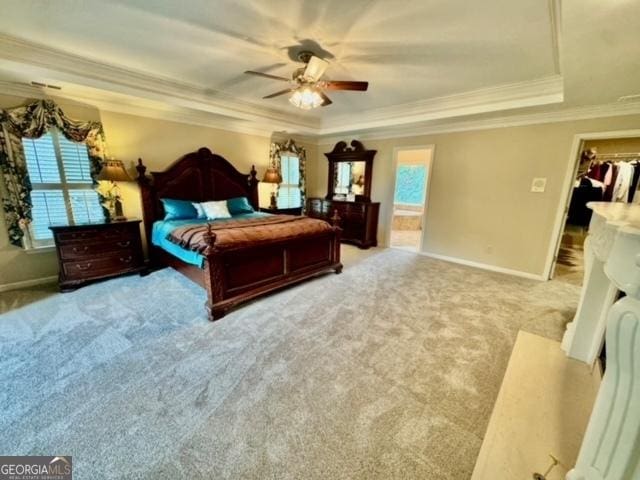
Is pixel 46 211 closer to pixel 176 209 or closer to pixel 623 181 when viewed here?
pixel 176 209

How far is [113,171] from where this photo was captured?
3.35m

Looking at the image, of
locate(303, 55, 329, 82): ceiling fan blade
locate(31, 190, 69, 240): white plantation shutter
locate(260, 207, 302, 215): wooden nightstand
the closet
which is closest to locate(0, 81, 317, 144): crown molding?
locate(31, 190, 69, 240): white plantation shutter

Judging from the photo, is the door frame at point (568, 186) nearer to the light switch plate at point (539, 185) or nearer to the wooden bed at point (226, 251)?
the light switch plate at point (539, 185)

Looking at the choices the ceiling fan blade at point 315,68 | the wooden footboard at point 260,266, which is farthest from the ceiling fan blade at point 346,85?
the wooden footboard at point 260,266

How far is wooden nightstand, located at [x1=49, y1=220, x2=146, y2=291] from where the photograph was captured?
121 inches

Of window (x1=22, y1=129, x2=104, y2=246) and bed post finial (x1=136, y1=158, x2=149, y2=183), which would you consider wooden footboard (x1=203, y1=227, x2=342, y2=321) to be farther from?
window (x1=22, y1=129, x2=104, y2=246)

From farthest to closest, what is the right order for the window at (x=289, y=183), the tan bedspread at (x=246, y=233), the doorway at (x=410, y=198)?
the doorway at (x=410, y=198), the window at (x=289, y=183), the tan bedspread at (x=246, y=233)

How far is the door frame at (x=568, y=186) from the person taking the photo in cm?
320

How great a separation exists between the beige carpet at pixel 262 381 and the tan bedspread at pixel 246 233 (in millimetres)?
694

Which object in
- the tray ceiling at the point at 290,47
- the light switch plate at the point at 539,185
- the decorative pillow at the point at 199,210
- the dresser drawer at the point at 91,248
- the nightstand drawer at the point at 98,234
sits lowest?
the dresser drawer at the point at 91,248

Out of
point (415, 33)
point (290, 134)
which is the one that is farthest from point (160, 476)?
point (290, 134)

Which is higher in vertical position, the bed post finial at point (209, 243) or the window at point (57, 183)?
the window at point (57, 183)

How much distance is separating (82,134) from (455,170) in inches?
217

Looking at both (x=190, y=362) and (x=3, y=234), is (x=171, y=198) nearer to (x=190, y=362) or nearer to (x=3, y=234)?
(x=3, y=234)
